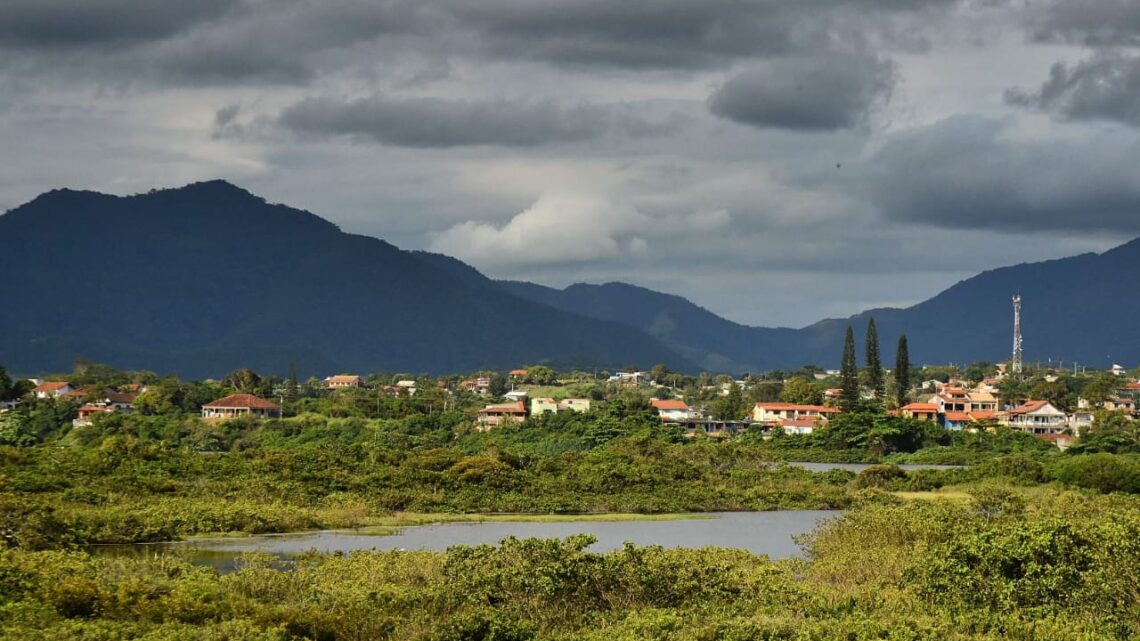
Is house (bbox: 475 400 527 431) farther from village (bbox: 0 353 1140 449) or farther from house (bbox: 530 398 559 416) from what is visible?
house (bbox: 530 398 559 416)

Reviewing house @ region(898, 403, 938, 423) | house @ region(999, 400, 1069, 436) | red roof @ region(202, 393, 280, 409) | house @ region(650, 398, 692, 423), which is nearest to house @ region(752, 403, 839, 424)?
house @ region(898, 403, 938, 423)

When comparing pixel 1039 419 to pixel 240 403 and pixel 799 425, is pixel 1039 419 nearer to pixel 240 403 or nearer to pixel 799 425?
pixel 799 425

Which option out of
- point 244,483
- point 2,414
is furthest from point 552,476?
point 2,414

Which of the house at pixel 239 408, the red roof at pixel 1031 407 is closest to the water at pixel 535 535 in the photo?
the house at pixel 239 408

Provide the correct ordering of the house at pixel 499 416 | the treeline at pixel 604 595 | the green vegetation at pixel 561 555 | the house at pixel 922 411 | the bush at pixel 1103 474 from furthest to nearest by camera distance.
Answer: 1. the house at pixel 922 411
2. the house at pixel 499 416
3. the bush at pixel 1103 474
4. the green vegetation at pixel 561 555
5. the treeline at pixel 604 595

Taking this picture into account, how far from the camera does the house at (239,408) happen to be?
9469cm

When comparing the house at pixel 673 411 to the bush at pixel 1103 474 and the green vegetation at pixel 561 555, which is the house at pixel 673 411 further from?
the bush at pixel 1103 474

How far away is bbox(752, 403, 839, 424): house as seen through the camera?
102000mm

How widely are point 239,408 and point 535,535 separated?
6140 cm

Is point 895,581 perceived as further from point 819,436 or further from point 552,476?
point 819,436

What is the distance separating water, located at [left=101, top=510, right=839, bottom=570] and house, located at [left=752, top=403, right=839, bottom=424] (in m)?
54.8

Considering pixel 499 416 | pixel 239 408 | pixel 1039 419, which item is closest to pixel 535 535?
pixel 499 416

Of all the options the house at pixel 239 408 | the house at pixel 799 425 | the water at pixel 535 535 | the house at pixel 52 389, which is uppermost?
the house at pixel 52 389

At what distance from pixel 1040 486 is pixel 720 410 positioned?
62.5 m
